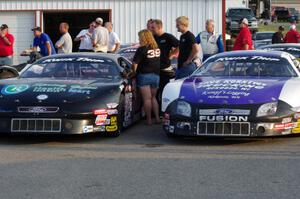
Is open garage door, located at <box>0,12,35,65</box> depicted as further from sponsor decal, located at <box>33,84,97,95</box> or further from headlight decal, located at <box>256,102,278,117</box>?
headlight decal, located at <box>256,102,278,117</box>

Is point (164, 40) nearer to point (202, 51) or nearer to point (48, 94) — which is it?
point (202, 51)

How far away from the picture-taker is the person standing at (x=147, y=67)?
11.0 metres

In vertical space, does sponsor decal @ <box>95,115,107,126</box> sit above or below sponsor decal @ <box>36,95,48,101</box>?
below

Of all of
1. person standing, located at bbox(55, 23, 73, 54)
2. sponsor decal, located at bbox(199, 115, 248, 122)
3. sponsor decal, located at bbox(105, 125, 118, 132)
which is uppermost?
person standing, located at bbox(55, 23, 73, 54)

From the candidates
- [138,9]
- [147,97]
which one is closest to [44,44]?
[147,97]

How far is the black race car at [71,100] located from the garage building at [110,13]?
47.8 feet

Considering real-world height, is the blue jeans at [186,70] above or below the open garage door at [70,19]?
below

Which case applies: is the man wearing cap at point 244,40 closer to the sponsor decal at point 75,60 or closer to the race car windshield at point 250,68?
the race car windshield at point 250,68

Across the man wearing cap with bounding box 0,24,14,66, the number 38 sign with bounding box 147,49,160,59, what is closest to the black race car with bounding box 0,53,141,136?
the number 38 sign with bounding box 147,49,160,59

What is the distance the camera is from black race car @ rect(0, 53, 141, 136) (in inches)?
356

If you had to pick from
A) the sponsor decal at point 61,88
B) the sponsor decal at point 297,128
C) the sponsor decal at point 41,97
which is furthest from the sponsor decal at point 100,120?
the sponsor decal at point 297,128

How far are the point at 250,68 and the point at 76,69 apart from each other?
2692 mm

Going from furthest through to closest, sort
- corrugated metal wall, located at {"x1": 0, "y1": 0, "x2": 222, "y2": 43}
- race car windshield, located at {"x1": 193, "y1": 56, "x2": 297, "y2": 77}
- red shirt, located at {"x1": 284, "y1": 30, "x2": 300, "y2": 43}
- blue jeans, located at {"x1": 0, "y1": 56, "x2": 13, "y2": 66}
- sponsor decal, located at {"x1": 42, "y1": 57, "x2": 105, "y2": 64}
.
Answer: corrugated metal wall, located at {"x1": 0, "y1": 0, "x2": 222, "y2": 43}
red shirt, located at {"x1": 284, "y1": 30, "x2": 300, "y2": 43}
blue jeans, located at {"x1": 0, "y1": 56, "x2": 13, "y2": 66}
sponsor decal, located at {"x1": 42, "y1": 57, "x2": 105, "y2": 64}
race car windshield, located at {"x1": 193, "y1": 56, "x2": 297, "y2": 77}

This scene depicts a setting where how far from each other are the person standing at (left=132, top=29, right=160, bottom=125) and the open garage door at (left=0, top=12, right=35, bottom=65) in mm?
15883
